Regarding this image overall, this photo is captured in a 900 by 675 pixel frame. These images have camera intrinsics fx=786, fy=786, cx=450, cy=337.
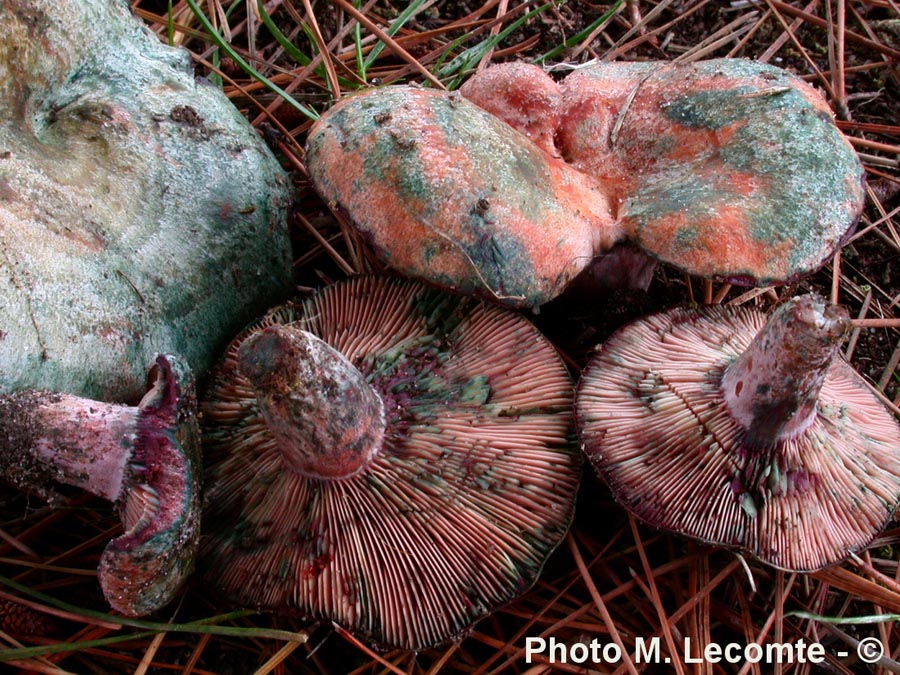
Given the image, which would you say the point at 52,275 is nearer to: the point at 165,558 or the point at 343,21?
the point at 165,558

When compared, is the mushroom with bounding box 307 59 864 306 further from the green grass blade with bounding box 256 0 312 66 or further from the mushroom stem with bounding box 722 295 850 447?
the green grass blade with bounding box 256 0 312 66

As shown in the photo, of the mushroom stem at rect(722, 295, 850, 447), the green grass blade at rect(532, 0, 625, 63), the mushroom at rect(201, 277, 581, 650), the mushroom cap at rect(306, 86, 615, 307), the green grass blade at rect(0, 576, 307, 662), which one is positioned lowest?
the green grass blade at rect(0, 576, 307, 662)

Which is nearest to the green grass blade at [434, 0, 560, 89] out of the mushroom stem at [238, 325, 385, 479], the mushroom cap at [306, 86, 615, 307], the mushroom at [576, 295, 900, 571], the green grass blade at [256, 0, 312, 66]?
the green grass blade at [256, 0, 312, 66]

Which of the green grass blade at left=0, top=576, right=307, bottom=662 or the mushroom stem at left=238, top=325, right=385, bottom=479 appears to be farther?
the green grass blade at left=0, top=576, right=307, bottom=662

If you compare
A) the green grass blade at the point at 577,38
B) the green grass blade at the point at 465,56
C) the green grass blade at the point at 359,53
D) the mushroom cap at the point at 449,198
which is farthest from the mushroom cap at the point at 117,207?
the green grass blade at the point at 577,38

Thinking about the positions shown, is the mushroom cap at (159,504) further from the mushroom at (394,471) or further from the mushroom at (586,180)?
the mushroom at (586,180)

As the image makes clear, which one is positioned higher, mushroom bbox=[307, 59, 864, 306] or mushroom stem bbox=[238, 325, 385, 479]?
mushroom bbox=[307, 59, 864, 306]

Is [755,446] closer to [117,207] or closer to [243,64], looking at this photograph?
[117,207]
